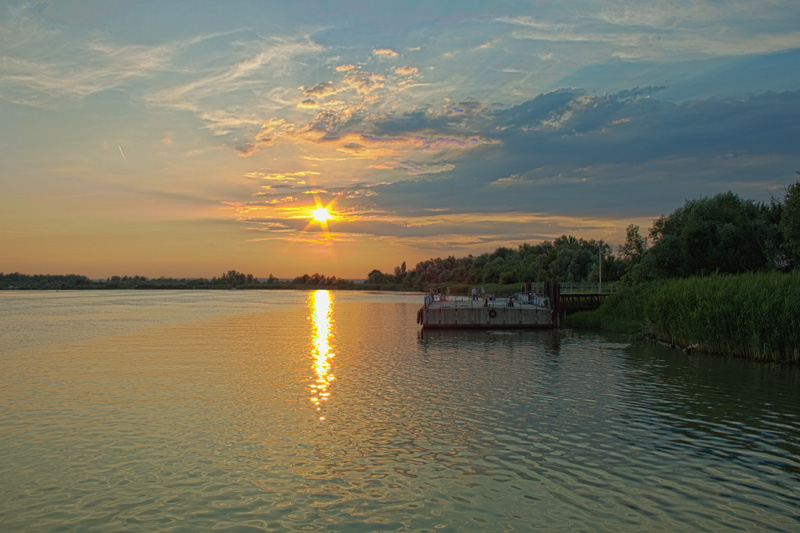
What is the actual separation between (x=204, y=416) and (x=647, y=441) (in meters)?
13.7

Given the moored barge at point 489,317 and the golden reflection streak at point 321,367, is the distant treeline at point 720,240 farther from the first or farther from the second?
the golden reflection streak at point 321,367

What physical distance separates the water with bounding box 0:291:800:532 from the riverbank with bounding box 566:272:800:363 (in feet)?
4.81

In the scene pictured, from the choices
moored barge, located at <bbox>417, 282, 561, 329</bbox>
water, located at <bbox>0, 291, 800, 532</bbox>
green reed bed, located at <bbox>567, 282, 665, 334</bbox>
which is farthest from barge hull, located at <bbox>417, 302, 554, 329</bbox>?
water, located at <bbox>0, 291, 800, 532</bbox>

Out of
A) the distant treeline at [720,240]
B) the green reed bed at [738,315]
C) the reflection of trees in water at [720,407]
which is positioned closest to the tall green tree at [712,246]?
the distant treeline at [720,240]

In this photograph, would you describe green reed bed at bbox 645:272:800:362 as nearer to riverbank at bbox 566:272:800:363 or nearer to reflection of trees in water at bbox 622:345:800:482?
riverbank at bbox 566:272:800:363

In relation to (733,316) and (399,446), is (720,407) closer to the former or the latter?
(399,446)

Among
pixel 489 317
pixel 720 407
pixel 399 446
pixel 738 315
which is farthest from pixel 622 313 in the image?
pixel 399 446

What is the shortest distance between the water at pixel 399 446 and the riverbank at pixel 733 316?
4.81 feet

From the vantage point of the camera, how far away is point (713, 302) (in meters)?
33.7

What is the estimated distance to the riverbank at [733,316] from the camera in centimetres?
2886

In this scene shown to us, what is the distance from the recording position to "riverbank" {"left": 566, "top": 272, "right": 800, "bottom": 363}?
28859mm

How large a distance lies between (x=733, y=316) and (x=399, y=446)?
25790mm

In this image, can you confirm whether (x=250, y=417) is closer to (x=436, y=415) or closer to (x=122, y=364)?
(x=436, y=415)

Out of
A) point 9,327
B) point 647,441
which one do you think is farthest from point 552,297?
point 9,327
